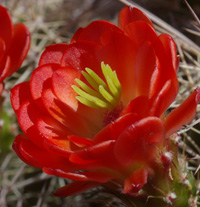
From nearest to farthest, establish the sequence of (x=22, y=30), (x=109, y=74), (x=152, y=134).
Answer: (x=152, y=134) → (x=109, y=74) → (x=22, y=30)

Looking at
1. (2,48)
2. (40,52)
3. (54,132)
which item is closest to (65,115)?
(54,132)

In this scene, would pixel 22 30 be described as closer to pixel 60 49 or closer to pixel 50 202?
pixel 60 49

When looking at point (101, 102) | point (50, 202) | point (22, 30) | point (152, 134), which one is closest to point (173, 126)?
point (152, 134)

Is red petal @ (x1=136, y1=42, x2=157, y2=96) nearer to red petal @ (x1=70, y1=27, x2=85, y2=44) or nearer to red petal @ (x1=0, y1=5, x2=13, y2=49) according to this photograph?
red petal @ (x1=70, y1=27, x2=85, y2=44)

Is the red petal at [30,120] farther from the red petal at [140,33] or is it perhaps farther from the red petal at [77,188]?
the red petal at [140,33]

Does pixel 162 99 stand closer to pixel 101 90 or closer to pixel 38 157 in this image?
pixel 101 90

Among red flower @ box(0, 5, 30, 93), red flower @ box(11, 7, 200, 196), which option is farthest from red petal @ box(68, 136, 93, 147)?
red flower @ box(0, 5, 30, 93)
